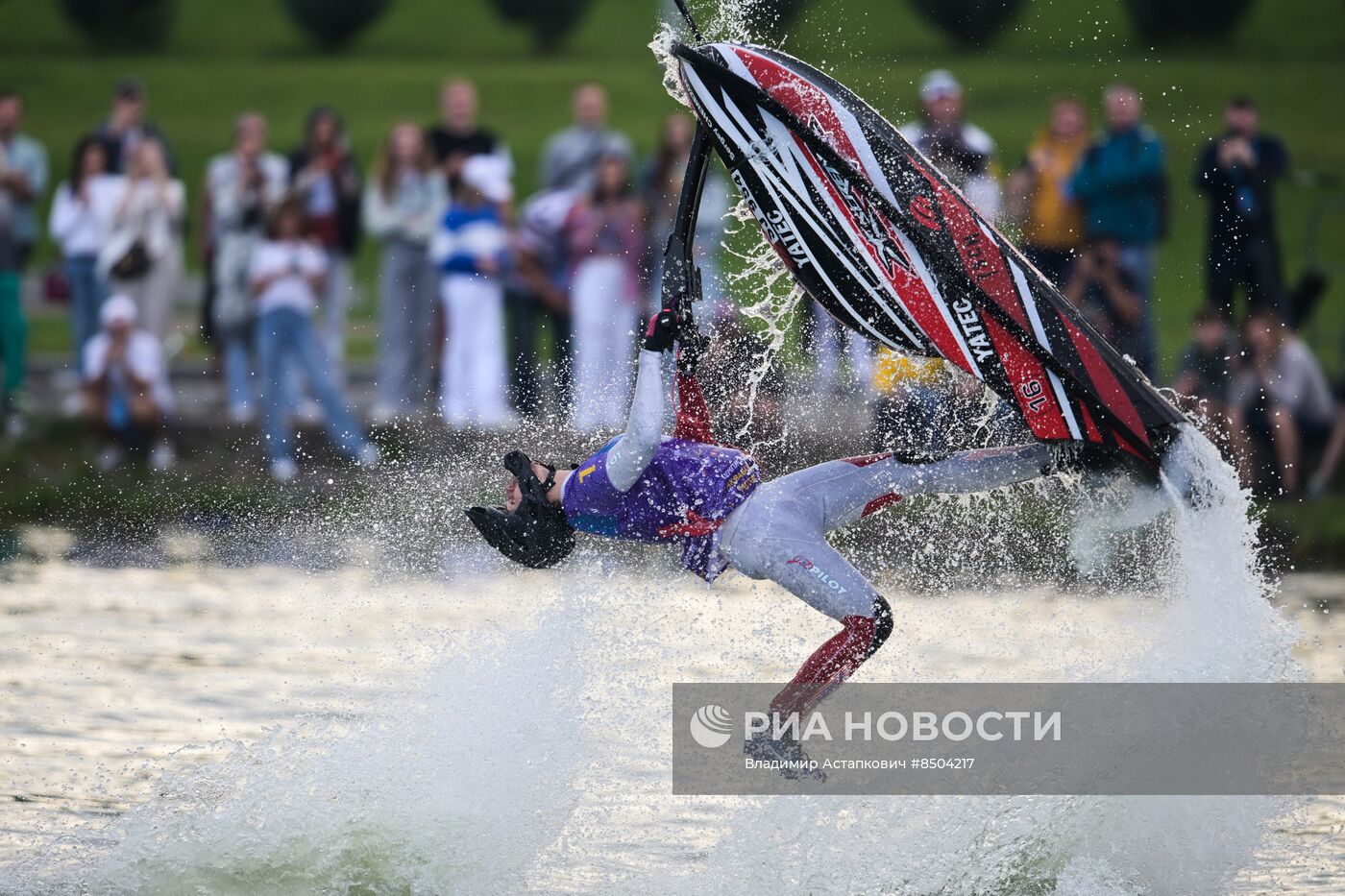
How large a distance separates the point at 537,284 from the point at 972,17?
2303cm

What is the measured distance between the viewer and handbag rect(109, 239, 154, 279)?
17.2 m

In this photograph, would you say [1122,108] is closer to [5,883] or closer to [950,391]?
[950,391]

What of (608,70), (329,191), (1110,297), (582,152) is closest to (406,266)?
(329,191)

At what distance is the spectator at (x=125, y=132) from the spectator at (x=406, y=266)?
2.26m

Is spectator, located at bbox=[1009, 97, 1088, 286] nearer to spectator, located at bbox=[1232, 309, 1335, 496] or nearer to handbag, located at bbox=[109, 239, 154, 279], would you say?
spectator, located at bbox=[1232, 309, 1335, 496]

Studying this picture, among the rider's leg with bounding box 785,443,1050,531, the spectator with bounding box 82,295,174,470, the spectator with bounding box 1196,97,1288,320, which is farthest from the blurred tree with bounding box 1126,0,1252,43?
the rider's leg with bounding box 785,443,1050,531

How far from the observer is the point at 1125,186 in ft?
50.9

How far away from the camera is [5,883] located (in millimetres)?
8477

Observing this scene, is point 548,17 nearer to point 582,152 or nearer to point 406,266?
point 582,152

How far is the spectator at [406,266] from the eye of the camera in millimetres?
16766

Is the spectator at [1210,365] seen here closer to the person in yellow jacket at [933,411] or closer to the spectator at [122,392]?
the person in yellow jacket at [933,411]

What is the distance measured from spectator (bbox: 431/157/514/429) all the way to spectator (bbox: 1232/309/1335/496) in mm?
5679

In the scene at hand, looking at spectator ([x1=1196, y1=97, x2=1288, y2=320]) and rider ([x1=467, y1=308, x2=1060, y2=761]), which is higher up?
spectator ([x1=1196, y1=97, x2=1288, y2=320])

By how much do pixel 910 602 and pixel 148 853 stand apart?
6.03m
